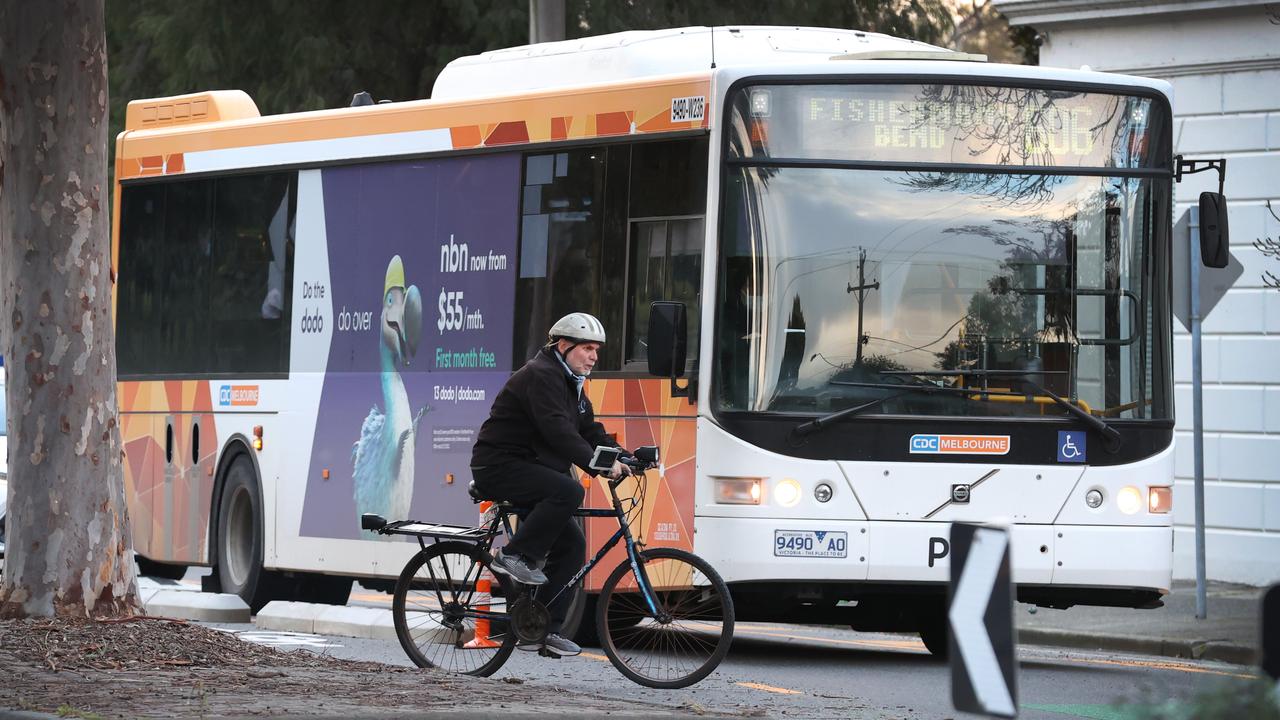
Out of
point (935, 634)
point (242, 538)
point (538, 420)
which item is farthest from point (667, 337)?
point (242, 538)

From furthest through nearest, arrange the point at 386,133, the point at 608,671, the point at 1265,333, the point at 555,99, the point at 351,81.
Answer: the point at 351,81 < the point at 1265,333 < the point at 386,133 < the point at 555,99 < the point at 608,671

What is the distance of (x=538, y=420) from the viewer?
10578 millimetres

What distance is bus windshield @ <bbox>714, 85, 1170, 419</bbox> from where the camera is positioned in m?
11.8

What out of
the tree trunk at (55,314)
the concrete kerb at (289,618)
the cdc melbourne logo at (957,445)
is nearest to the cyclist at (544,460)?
the cdc melbourne logo at (957,445)

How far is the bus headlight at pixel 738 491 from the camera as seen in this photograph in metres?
11.8

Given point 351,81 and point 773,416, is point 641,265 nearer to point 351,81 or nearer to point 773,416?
point 773,416

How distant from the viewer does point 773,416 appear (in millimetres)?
11766

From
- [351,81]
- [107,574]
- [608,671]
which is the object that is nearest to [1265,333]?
[608,671]

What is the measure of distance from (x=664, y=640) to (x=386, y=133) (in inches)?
190

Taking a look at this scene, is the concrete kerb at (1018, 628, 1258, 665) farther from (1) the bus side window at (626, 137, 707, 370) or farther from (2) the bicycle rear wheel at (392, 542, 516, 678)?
(2) the bicycle rear wheel at (392, 542, 516, 678)

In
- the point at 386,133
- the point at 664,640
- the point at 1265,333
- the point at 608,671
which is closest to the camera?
the point at 664,640

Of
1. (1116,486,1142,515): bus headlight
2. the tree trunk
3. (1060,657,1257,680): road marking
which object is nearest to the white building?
(1060,657,1257,680): road marking

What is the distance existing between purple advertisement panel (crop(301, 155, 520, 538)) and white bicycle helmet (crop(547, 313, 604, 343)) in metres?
2.38

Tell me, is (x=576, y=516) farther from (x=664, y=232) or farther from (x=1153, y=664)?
(x=1153, y=664)
